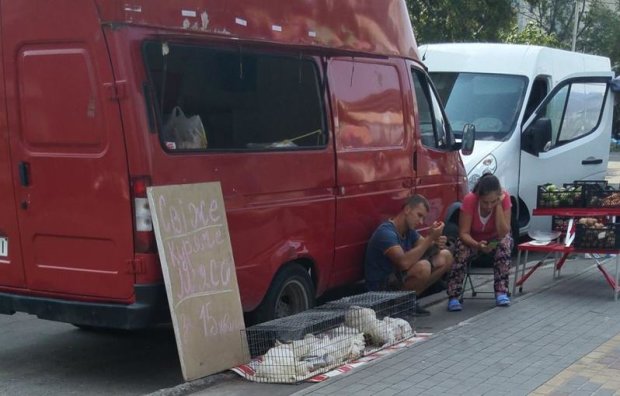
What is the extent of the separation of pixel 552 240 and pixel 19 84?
17.9ft

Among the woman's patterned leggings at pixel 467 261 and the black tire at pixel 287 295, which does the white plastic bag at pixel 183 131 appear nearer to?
the black tire at pixel 287 295

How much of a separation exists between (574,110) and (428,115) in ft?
15.0

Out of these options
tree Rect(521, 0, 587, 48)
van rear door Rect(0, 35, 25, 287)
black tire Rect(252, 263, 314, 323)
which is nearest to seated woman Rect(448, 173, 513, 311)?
black tire Rect(252, 263, 314, 323)

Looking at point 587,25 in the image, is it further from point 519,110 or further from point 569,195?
point 569,195

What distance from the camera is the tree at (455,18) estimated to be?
21.6 metres

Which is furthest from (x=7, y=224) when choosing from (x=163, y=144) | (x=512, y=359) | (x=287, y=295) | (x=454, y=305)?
(x=454, y=305)

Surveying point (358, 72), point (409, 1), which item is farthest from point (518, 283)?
point (409, 1)

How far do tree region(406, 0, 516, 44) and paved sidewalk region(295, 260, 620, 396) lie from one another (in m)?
14.5

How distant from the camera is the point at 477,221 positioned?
8.39m

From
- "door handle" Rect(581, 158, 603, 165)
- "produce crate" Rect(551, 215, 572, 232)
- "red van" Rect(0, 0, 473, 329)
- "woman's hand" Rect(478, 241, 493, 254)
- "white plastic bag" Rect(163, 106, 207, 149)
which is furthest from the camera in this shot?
"door handle" Rect(581, 158, 603, 165)

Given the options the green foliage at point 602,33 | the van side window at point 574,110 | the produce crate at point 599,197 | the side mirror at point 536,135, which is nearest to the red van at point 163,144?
the produce crate at point 599,197

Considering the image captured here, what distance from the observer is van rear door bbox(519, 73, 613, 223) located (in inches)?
448

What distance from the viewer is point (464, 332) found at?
714 centimetres

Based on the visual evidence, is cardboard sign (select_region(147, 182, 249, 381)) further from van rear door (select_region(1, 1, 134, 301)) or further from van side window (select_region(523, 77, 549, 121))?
van side window (select_region(523, 77, 549, 121))
